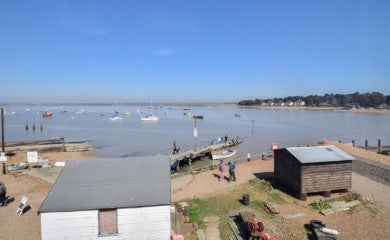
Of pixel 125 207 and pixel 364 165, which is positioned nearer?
pixel 125 207

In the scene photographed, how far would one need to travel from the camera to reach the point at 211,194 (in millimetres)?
21344

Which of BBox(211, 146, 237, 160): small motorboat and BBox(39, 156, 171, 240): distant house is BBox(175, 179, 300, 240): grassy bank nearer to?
BBox(39, 156, 171, 240): distant house

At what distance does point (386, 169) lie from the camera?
26609 mm

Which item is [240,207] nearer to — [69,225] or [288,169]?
[288,169]

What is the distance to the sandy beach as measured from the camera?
653 inches

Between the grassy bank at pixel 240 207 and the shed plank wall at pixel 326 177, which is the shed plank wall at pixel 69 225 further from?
the shed plank wall at pixel 326 177

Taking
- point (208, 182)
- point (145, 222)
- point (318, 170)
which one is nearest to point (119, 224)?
point (145, 222)

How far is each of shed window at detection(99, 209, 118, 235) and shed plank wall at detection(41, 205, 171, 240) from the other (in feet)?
0.55

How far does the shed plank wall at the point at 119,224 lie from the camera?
13.1 meters

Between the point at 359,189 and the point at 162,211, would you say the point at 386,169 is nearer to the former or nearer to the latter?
the point at 359,189

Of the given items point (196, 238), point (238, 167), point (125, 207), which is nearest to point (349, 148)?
point (238, 167)

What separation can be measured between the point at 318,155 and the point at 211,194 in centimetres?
739

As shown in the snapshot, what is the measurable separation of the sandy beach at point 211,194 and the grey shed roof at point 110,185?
375 cm

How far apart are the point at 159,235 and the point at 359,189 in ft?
51.4
